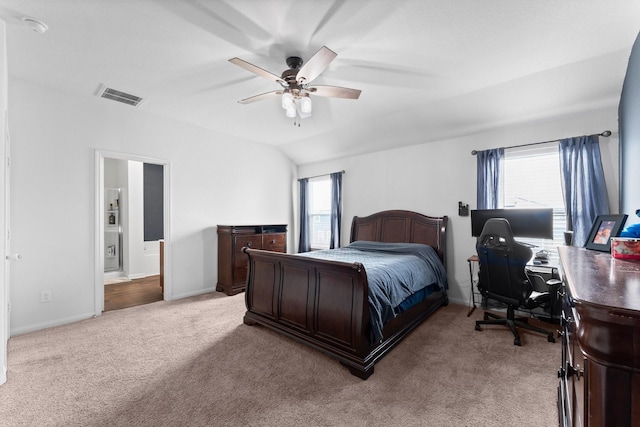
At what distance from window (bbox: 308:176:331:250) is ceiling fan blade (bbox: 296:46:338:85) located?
11.0ft

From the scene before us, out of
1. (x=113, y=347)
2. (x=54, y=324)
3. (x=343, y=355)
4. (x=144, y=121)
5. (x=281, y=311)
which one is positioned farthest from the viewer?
(x=144, y=121)

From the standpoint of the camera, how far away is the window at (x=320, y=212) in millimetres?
5926

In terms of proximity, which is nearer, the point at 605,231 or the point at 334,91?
the point at 605,231

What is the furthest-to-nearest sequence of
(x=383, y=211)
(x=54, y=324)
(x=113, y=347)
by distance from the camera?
(x=383, y=211), (x=54, y=324), (x=113, y=347)

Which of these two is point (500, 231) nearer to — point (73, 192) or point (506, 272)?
Result: point (506, 272)

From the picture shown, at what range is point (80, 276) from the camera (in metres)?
3.47

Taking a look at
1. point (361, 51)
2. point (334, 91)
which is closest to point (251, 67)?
point (334, 91)

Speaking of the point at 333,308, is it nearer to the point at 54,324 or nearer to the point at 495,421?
the point at 495,421

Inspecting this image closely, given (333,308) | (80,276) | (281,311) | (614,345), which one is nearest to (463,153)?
(333,308)

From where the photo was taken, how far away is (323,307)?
2561 millimetres

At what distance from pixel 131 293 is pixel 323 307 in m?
3.93

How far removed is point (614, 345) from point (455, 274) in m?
3.81

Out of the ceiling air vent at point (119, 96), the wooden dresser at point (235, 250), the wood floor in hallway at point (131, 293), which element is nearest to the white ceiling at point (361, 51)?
the ceiling air vent at point (119, 96)

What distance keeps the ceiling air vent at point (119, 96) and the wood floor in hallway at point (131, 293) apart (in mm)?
2836
